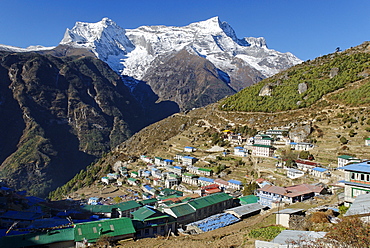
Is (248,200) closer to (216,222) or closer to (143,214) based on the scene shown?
(216,222)

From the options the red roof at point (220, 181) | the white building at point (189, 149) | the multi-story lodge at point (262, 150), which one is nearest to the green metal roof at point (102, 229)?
the red roof at point (220, 181)

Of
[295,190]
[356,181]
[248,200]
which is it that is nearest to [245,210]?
[248,200]

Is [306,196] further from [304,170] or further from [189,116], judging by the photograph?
[189,116]

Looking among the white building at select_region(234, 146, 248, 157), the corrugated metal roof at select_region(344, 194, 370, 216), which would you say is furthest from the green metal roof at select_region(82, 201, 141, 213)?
the corrugated metal roof at select_region(344, 194, 370, 216)

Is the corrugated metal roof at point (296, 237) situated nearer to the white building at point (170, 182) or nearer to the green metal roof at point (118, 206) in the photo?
the green metal roof at point (118, 206)

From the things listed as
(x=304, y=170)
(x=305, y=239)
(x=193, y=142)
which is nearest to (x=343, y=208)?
(x=305, y=239)

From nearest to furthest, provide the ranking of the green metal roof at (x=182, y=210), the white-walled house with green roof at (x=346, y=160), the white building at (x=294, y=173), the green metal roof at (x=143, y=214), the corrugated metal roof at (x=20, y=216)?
the green metal roof at (x=143, y=214)
the green metal roof at (x=182, y=210)
the corrugated metal roof at (x=20, y=216)
the white-walled house with green roof at (x=346, y=160)
the white building at (x=294, y=173)
